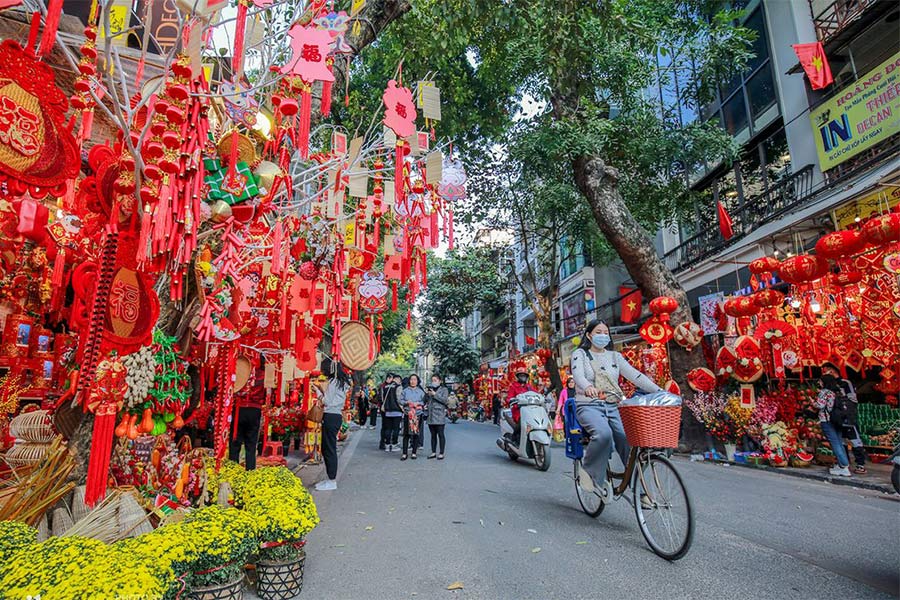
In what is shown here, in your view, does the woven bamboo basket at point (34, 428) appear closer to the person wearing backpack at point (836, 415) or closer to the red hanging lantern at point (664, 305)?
the red hanging lantern at point (664, 305)

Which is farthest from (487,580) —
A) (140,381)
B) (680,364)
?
(680,364)

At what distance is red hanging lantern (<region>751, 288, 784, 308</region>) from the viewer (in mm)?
9023

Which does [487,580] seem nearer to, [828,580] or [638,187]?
[828,580]

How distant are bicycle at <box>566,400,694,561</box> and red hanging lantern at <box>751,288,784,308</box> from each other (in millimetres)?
6114

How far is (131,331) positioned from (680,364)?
10.3m

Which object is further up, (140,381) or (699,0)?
(699,0)

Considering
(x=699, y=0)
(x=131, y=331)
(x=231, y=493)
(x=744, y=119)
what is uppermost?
(x=699, y=0)

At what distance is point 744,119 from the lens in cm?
1420

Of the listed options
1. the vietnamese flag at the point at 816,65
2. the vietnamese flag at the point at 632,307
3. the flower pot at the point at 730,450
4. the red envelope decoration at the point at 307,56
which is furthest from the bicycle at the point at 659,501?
the vietnamese flag at the point at 632,307

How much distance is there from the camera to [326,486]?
7.06 meters

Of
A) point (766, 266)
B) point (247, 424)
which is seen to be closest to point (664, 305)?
point (766, 266)

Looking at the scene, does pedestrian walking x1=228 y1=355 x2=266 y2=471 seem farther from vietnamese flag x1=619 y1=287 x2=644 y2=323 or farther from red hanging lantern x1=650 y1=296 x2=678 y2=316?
vietnamese flag x1=619 y1=287 x2=644 y2=323

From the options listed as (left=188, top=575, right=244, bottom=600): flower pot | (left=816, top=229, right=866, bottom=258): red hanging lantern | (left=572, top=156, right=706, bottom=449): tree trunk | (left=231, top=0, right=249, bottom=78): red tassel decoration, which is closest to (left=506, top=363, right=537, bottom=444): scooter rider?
(left=572, top=156, right=706, bottom=449): tree trunk

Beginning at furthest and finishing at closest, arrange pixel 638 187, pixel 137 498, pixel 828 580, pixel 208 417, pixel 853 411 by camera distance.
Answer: pixel 638 187, pixel 853 411, pixel 208 417, pixel 137 498, pixel 828 580
